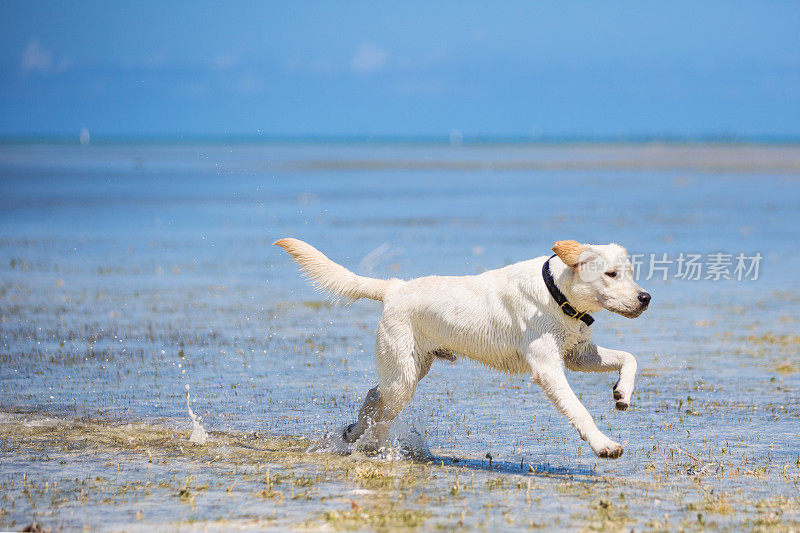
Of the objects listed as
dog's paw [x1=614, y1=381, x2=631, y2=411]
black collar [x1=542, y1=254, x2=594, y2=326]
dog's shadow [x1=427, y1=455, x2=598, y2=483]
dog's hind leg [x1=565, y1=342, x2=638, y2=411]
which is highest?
black collar [x1=542, y1=254, x2=594, y2=326]

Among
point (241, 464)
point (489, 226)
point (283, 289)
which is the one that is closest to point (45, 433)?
point (241, 464)

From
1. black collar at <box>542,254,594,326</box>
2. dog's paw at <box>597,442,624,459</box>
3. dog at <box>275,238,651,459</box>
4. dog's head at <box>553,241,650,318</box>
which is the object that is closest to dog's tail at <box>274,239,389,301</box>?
dog at <box>275,238,651,459</box>

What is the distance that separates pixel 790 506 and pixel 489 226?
22.4 metres

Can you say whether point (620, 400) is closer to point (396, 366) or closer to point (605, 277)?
point (605, 277)

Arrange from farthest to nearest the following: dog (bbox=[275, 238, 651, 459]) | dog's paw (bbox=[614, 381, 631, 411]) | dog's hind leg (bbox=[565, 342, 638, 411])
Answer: dog's hind leg (bbox=[565, 342, 638, 411]) < dog (bbox=[275, 238, 651, 459]) < dog's paw (bbox=[614, 381, 631, 411])

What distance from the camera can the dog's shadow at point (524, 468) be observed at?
25.5 feet

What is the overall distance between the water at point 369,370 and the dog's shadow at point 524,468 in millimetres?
31

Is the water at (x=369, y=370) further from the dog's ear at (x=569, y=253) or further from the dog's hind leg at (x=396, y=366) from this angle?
the dog's ear at (x=569, y=253)

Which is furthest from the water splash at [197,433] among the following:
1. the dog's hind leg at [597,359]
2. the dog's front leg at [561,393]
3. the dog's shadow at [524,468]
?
the dog's hind leg at [597,359]

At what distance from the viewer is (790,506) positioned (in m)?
6.88

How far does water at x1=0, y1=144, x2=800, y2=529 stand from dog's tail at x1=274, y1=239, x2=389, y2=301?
3.89 ft

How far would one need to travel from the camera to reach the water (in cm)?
731

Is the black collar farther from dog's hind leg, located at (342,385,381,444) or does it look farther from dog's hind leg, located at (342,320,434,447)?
dog's hind leg, located at (342,385,381,444)

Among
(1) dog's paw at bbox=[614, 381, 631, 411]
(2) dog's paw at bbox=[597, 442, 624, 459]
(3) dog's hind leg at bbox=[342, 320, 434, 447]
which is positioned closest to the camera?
(2) dog's paw at bbox=[597, 442, 624, 459]
